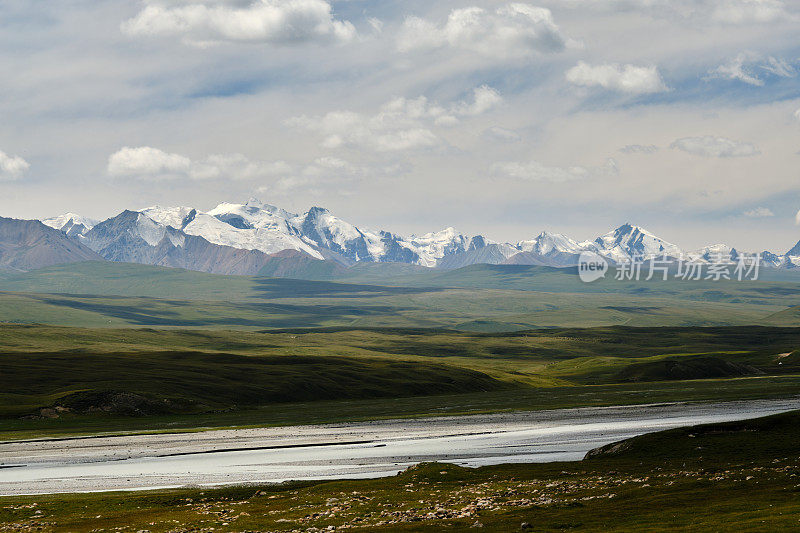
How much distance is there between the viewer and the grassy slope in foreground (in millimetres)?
35406

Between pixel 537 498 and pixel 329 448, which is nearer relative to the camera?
pixel 537 498

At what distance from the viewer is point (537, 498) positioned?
144ft

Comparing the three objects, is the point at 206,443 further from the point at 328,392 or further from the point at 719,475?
the point at 328,392

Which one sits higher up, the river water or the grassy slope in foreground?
the grassy slope in foreground

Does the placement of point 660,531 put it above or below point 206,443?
above

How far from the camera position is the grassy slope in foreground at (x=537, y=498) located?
3541 centimetres

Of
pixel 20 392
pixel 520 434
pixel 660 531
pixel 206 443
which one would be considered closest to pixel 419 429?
pixel 520 434

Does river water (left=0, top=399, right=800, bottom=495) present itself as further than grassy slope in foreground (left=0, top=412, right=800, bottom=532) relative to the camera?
Yes

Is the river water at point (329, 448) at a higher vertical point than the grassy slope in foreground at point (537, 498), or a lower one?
lower

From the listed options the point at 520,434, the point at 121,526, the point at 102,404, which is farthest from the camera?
the point at 102,404

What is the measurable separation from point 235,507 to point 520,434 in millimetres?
55215

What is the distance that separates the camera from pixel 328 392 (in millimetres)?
187000

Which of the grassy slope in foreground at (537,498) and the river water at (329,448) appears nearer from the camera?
the grassy slope in foreground at (537,498)

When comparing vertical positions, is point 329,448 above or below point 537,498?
below
